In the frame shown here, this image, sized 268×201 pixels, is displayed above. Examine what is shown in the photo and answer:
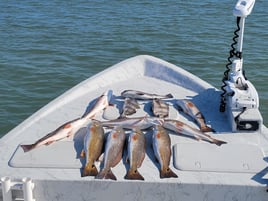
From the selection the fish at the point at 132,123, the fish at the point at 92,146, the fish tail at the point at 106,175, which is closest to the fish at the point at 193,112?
the fish at the point at 132,123

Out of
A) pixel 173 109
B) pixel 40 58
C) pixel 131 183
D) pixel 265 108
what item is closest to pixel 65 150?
pixel 131 183

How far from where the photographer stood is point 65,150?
4.51 metres

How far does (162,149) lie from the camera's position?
4.43 meters


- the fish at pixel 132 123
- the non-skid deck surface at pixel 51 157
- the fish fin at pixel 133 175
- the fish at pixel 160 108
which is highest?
the fish at pixel 160 108

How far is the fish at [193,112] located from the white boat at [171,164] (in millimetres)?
72

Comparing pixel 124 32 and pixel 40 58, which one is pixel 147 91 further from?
pixel 124 32

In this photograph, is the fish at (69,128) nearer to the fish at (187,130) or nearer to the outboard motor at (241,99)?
the fish at (187,130)

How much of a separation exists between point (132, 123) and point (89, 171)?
35.4 inches

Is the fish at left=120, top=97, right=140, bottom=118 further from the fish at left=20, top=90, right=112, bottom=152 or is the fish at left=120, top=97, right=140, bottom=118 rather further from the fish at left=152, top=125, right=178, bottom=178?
the fish at left=152, top=125, right=178, bottom=178

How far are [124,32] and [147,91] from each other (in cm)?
757

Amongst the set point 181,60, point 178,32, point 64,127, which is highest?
point 178,32

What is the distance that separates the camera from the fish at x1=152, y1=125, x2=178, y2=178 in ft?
13.8

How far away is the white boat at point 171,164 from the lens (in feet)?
13.4

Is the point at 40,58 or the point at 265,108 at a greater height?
the point at 40,58
